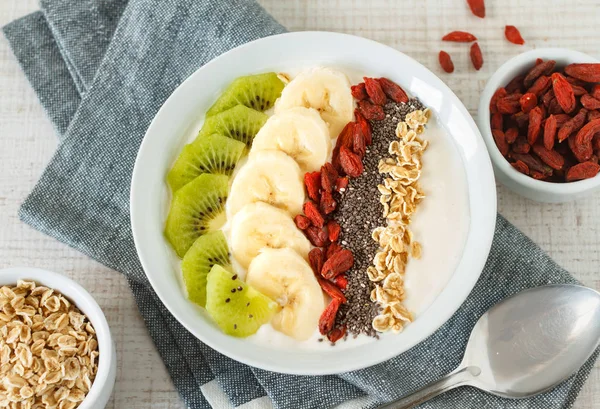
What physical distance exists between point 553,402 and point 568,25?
0.92 m

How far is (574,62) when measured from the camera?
1792mm

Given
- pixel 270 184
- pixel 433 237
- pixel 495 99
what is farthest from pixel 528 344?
pixel 270 184

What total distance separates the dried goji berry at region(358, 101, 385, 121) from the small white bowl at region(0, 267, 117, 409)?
0.69 meters

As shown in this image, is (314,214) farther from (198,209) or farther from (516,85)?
(516,85)

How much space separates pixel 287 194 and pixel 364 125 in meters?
0.22

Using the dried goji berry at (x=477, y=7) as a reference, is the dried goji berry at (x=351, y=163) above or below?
above

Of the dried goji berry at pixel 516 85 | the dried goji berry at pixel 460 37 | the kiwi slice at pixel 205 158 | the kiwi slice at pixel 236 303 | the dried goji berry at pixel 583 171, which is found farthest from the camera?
the dried goji berry at pixel 460 37

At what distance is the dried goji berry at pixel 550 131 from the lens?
170cm

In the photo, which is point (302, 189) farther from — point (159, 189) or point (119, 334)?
point (119, 334)

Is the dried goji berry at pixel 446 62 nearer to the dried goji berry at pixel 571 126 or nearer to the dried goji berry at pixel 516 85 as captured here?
the dried goji berry at pixel 516 85

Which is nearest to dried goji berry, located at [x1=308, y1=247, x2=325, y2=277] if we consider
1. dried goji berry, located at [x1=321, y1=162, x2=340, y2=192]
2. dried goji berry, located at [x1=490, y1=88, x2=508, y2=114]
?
dried goji berry, located at [x1=321, y1=162, x2=340, y2=192]

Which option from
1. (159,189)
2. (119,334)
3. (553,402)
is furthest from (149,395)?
(553,402)

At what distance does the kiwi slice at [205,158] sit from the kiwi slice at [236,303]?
0.22 metres

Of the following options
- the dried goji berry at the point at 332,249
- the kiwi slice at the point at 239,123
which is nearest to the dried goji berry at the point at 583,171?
the dried goji berry at the point at 332,249
